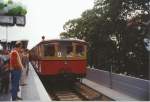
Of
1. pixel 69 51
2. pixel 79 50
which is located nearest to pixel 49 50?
pixel 69 51

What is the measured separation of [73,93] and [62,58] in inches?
106

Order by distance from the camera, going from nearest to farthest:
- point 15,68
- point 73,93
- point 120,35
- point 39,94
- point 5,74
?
point 15,68
point 39,94
point 5,74
point 73,93
point 120,35

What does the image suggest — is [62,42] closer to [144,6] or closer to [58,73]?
[58,73]

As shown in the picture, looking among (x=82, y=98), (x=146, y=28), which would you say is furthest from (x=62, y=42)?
(x=146, y=28)

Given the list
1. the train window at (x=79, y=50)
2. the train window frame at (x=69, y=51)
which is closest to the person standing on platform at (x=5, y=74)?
the train window frame at (x=69, y=51)

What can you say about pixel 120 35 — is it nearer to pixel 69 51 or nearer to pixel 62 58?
pixel 69 51

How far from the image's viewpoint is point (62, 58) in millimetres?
25438

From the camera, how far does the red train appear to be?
82.6 ft

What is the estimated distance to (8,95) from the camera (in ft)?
47.3

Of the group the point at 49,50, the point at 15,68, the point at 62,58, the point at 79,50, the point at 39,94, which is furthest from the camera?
the point at 79,50

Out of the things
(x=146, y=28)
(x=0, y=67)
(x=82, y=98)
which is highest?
(x=146, y=28)

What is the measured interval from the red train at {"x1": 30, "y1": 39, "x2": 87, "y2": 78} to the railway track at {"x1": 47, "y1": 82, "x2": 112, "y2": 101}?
0.91 meters

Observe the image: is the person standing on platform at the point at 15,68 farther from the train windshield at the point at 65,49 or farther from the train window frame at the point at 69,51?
the train window frame at the point at 69,51

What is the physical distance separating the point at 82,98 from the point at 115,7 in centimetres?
2473
